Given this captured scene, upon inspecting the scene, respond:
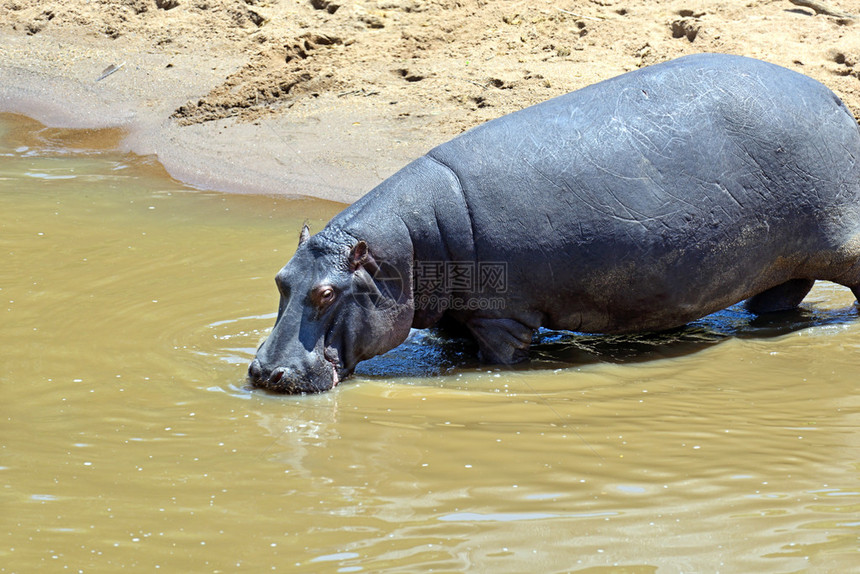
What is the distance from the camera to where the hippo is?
576 cm

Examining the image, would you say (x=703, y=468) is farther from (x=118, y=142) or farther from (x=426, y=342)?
(x=118, y=142)

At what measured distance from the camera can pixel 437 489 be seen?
4.32m

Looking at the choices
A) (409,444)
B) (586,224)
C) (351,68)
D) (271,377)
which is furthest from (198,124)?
(409,444)

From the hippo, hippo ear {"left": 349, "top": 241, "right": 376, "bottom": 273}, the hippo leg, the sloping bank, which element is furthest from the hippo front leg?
the sloping bank

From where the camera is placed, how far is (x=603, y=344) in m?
6.62

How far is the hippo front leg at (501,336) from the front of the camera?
6.08 metres

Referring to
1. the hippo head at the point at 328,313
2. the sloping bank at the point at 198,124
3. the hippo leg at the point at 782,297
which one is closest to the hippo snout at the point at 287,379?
the hippo head at the point at 328,313

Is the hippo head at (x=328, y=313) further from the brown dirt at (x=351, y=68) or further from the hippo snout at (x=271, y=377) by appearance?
the brown dirt at (x=351, y=68)

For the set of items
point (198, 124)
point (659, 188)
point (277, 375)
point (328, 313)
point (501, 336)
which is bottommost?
point (198, 124)

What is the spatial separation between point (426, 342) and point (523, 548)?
10.3ft

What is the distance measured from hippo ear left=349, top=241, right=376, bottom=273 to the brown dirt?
4273 mm

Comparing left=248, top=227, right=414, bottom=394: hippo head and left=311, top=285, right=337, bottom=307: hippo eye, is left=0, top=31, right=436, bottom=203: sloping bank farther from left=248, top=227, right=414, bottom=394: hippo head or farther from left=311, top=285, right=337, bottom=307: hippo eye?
left=311, top=285, right=337, bottom=307: hippo eye

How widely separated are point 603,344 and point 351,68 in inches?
261

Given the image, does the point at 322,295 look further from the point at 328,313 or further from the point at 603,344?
the point at 603,344
